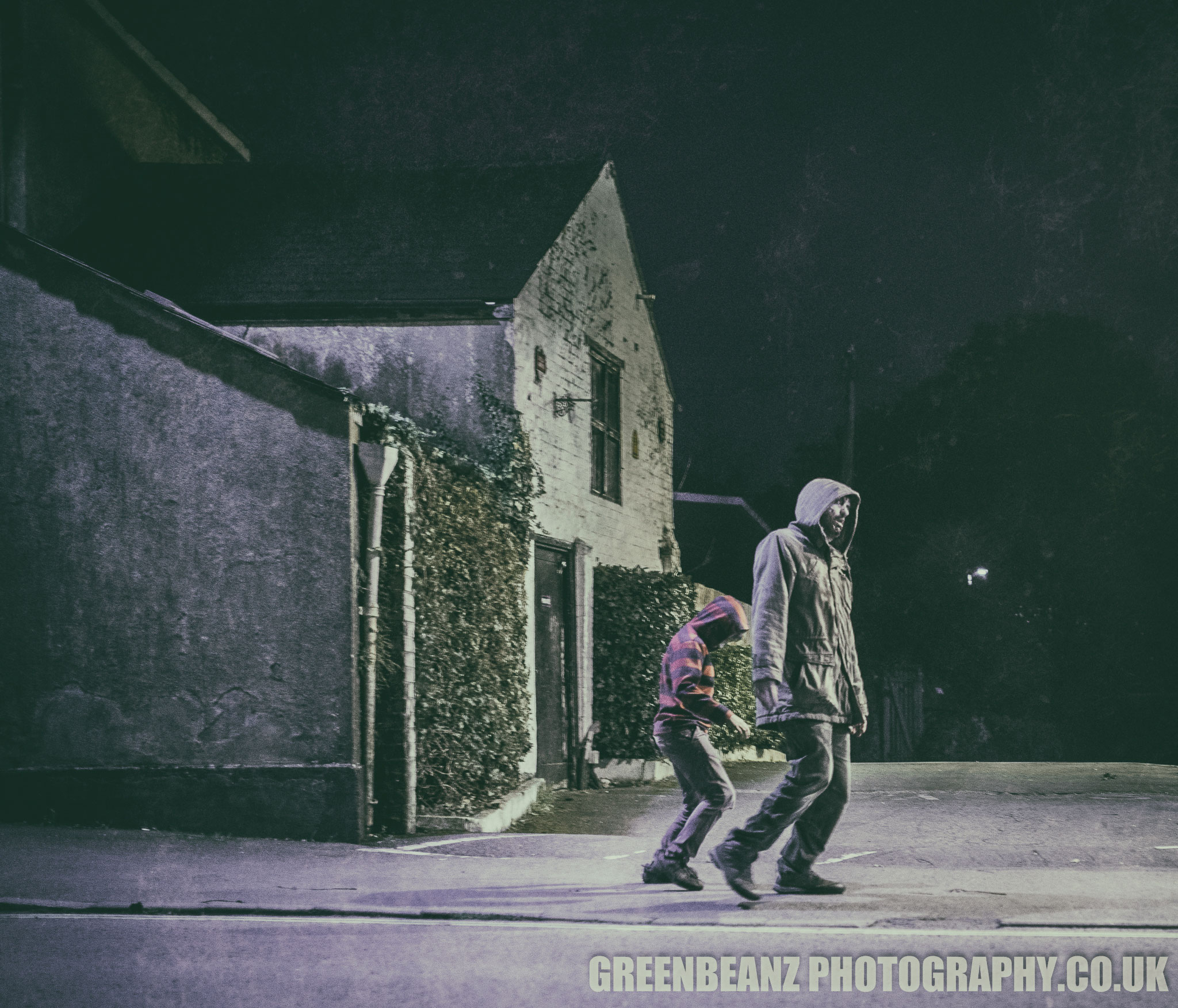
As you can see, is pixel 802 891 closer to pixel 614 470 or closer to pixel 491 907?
pixel 491 907

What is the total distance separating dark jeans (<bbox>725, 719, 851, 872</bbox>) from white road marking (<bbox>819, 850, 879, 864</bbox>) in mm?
1789

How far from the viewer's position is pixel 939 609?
3269 centimetres

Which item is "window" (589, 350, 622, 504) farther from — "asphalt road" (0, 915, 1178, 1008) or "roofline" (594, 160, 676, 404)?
"asphalt road" (0, 915, 1178, 1008)

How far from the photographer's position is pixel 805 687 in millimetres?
6383

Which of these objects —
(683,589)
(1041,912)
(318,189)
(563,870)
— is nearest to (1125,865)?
(1041,912)

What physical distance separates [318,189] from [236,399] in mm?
7884

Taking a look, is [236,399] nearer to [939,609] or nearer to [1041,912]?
[1041,912]

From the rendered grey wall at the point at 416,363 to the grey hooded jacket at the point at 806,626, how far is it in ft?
21.8

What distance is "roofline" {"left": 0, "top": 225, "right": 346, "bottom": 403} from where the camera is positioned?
9.04 metres

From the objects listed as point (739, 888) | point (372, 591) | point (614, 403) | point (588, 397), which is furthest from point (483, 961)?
point (614, 403)

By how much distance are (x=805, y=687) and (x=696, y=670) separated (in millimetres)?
654

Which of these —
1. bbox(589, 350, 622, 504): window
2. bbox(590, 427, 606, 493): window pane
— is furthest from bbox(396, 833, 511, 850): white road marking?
bbox(590, 427, 606, 493): window pane

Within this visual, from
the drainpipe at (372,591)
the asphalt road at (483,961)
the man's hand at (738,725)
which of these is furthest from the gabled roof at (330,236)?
the asphalt road at (483,961)

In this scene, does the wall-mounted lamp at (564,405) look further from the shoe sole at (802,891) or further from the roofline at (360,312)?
the shoe sole at (802,891)
